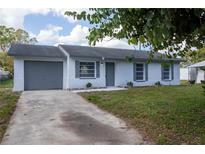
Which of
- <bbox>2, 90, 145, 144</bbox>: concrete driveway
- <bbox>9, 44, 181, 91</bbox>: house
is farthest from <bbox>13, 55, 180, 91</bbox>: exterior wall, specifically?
<bbox>2, 90, 145, 144</bbox>: concrete driveway

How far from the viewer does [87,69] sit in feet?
61.0

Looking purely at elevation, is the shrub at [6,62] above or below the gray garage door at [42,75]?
above

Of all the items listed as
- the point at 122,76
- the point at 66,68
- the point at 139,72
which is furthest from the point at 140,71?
the point at 66,68

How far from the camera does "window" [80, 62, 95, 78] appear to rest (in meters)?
18.4

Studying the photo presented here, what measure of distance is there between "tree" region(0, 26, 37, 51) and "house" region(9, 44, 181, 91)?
12.3 m

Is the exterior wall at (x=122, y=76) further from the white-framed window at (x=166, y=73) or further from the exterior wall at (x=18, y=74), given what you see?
the exterior wall at (x=18, y=74)

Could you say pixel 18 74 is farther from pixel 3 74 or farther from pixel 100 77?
pixel 3 74

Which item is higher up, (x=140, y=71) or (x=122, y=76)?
(x=140, y=71)

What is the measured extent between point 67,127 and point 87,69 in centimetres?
1160

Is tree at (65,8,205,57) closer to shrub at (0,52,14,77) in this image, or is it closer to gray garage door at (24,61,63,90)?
gray garage door at (24,61,63,90)

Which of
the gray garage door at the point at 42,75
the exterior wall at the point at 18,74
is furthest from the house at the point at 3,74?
the exterior wall at the point at 18,74

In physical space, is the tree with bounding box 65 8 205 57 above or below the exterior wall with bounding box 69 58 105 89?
above

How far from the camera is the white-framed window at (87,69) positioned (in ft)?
60.3
